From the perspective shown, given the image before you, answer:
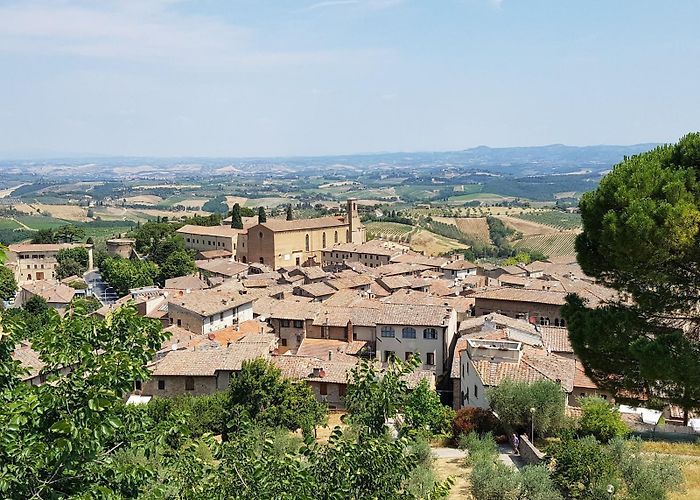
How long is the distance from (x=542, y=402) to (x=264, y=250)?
5945 cm

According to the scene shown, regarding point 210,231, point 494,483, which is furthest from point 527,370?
point 210,231

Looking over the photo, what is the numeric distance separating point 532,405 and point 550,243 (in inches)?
4338

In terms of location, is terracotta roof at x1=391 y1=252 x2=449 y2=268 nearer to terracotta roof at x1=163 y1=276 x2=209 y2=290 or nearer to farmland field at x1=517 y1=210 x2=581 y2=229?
terracotta roof at x1=163 y1=276 x2=209 y2=290

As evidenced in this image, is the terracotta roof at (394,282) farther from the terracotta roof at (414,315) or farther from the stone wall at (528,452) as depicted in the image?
the stone wall at (528,452)

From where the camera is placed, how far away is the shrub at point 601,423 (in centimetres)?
2005

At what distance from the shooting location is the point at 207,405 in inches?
988

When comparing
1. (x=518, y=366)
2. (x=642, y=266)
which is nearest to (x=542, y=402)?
(x=518, y=366)

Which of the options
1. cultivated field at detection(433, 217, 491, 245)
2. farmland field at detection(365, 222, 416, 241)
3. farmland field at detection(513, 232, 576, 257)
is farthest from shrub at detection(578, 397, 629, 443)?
cultivated field at detection(433, 217, 491, 245)

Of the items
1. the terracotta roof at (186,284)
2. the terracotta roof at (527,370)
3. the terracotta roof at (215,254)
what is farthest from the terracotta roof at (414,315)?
the terracotta roof at (215,254)

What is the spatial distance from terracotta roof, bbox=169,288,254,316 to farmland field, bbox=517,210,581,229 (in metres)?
115

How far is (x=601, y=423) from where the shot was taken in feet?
66.4

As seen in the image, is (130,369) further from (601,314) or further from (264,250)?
(264,250)

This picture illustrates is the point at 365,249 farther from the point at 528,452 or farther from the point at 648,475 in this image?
the point at 648,475

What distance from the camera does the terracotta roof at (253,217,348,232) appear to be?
78.5 meters
